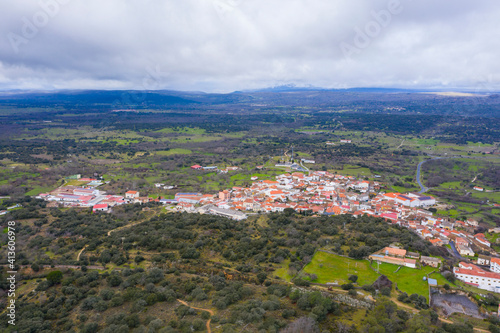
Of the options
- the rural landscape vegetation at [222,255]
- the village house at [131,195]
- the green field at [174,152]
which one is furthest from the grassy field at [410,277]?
the green field at [174,152]

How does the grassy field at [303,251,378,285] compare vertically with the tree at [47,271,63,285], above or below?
below

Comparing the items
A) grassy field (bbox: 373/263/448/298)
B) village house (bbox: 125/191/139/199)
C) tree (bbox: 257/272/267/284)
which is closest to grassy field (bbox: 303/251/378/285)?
grassy field (bbox: 373/263/448/298)

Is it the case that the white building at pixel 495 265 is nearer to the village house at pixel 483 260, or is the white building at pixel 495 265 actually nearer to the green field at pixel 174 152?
the village house at pixel 483 260

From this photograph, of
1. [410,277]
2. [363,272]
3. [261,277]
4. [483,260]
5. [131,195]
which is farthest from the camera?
[131,195]

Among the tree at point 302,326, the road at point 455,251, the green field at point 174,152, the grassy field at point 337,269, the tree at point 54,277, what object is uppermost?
the tree at point 302,326

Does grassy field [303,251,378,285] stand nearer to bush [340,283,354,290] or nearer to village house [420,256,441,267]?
bush [340,283,354,290]

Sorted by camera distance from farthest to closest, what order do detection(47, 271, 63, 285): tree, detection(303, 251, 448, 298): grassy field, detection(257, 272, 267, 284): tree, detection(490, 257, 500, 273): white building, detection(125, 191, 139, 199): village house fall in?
detection(125, 191, 139, 199): village house < detection(490, 257, 500, 273): white building < detection(303, 251, 448, 298): grassy field < detection(257, 272, 267, 284): tree < detection(47, 271, 63, 285): tree

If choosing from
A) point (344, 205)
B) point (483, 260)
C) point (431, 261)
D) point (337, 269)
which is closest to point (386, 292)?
point (337, 269)

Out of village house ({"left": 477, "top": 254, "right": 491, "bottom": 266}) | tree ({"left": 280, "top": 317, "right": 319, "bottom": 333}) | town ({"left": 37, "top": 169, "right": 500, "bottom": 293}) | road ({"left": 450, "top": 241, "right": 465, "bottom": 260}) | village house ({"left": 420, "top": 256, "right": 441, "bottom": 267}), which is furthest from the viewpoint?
road ({"left": 450, "top": 241, "right": 465, "bottom": 260})

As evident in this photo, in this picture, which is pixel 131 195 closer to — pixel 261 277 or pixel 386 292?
pixel 261 277

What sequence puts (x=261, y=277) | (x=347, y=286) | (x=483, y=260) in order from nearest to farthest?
(x=347, y=286) → (x=261, y=277) → (x=483, y=260)

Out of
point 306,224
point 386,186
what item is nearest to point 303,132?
point 386,186

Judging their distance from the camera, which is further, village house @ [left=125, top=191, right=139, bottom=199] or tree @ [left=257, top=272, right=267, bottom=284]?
village house @ [left=125, top=191, right=139, bottom=199]
